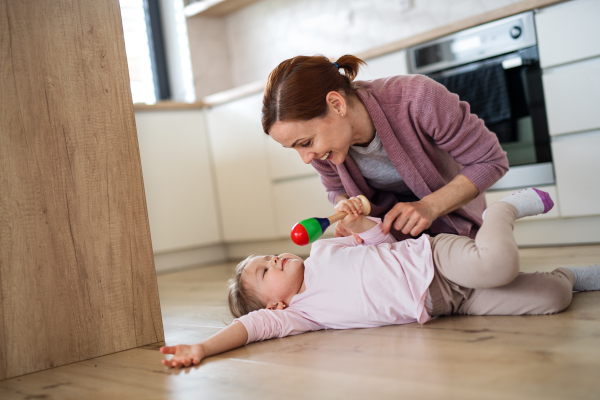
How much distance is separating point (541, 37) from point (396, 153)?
3.06ft

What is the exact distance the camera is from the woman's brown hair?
131cm

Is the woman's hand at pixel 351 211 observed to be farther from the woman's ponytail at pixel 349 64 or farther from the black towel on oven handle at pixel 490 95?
the black towel on oven handle at pixel 490 95

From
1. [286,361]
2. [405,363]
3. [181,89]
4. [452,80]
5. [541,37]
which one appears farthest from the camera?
[181,89]

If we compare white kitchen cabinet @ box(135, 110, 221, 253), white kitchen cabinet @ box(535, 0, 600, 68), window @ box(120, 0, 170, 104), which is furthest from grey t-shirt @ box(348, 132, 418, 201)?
window @ box(120, 0, 170, 104)

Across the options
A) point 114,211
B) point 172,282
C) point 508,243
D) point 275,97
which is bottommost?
point 172,282

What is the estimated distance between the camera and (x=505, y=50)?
6.98 ft

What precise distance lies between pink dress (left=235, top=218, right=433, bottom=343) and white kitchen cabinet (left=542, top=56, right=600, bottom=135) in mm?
1047

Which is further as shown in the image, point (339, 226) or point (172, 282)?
point (172, 282)

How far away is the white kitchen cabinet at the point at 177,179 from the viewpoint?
3.07 metres

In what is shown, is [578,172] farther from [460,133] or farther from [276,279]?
[276,279]

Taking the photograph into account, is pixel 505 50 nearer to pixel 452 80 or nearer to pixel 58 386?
pixel 452 80

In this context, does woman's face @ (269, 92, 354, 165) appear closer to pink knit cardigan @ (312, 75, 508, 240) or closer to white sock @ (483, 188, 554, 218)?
pink knit cardigan @ (312, 75, 508, 240)

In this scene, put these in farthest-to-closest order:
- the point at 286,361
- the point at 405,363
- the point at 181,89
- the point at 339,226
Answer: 1. the point at 181,89
2. the point at 339,226
3. the point at 286,361
4. the point at 405,363

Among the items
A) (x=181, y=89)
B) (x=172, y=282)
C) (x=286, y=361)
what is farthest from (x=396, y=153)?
(x=181, y=89)
